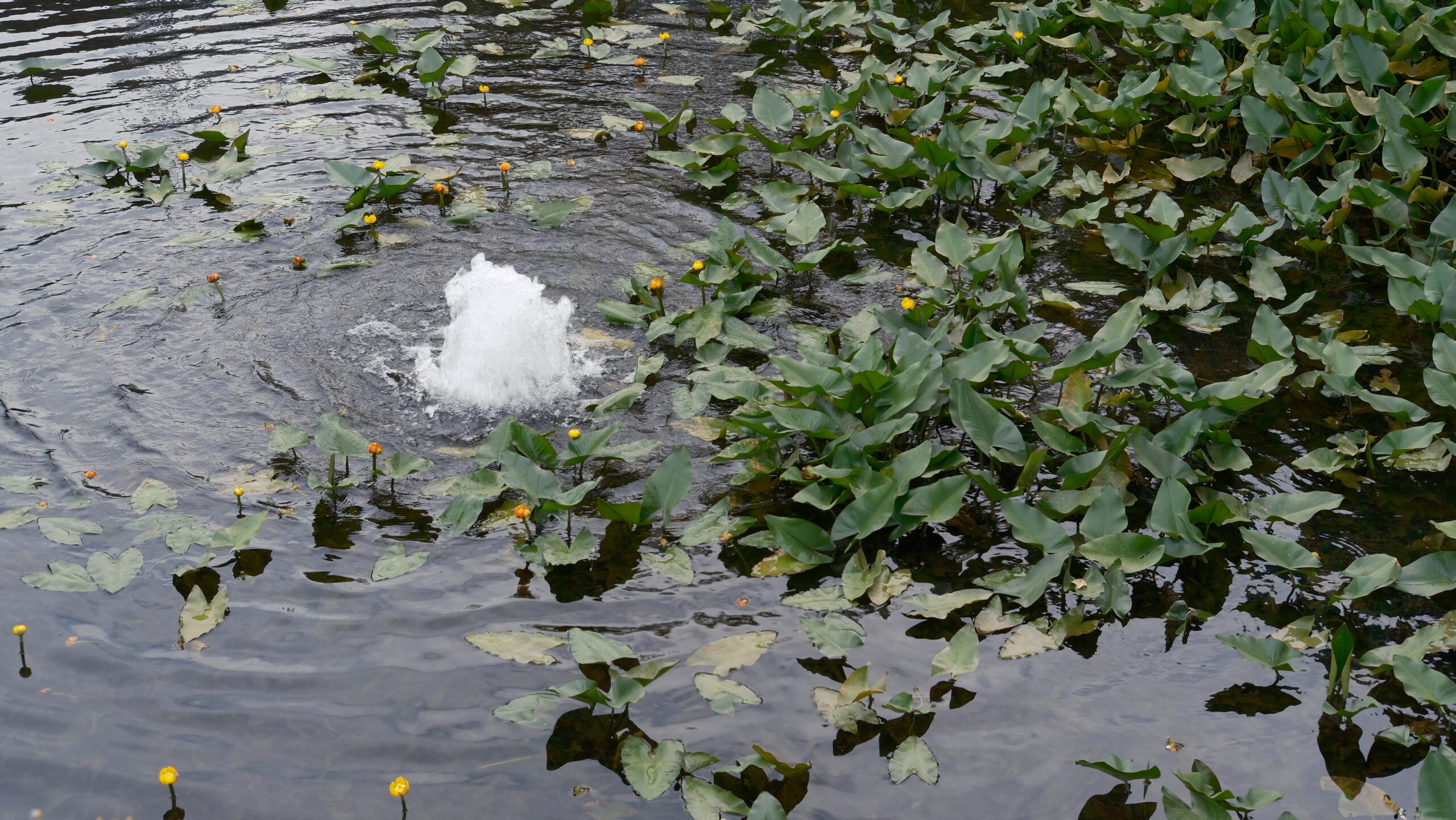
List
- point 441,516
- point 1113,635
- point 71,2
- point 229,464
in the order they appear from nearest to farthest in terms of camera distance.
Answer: point 1113,635 → point 441,516 → point 229,464 → point 71,2

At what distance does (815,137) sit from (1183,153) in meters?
1.93

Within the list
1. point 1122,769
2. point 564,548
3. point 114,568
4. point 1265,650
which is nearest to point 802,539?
point 564,548

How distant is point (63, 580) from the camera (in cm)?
309

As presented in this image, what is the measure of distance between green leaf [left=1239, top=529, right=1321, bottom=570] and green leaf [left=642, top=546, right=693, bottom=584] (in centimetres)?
154

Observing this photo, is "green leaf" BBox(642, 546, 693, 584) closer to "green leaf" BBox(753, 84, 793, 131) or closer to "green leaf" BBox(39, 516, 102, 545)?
"green leaf" BBox(39, 516, 102, 545)

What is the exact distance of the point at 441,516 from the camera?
3.29 m

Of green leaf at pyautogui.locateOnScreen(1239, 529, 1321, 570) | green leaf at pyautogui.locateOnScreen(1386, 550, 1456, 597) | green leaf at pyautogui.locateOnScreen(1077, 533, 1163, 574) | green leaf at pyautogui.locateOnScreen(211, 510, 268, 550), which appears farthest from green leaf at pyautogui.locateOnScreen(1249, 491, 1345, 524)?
green leaf at pyautogui.locateOnScreen(211, 510, 268, 550)

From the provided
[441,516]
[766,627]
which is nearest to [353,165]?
[441,516]

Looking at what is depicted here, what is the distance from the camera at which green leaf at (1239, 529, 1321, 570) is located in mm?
2998

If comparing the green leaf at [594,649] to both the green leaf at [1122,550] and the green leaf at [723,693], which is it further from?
the green leaf at [1122,550]

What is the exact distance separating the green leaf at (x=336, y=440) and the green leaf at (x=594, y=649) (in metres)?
1.06

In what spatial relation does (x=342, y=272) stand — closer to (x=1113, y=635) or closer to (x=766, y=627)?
(x=766, y=627)

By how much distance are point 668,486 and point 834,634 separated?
70 cm

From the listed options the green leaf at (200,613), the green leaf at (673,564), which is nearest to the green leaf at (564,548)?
the green leaf at (673,564)
